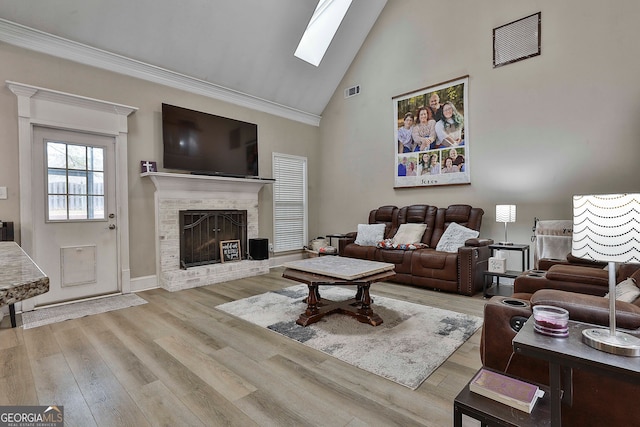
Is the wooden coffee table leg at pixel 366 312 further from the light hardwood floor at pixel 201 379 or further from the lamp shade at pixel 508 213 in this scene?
the lamp shade at pixel 508 213

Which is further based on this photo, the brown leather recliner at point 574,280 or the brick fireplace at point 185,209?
the brick fireplace at point 185,209

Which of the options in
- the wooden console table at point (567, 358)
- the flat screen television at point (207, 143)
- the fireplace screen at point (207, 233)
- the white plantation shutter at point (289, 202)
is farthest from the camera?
the white plantation shutter at point (289, 202)

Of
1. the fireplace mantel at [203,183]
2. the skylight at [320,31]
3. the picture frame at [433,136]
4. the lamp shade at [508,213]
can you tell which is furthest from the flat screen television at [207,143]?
the lamp shade at [508,213]

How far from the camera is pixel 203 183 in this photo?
15.4 feet

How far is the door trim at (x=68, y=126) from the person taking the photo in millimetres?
3312

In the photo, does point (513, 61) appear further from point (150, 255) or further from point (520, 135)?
point (150, 255)

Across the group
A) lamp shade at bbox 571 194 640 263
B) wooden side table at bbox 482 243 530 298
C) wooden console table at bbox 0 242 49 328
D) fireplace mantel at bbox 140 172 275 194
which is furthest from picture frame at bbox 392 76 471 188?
wooden console table at bbox 0 242 49 328

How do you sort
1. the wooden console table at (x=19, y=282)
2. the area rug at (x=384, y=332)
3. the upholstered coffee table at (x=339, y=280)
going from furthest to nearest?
the upholstered coffee table at (x=339, y=280)
the area rug at (x=384, y=332)
the wooden console table at (x=19, y=282)

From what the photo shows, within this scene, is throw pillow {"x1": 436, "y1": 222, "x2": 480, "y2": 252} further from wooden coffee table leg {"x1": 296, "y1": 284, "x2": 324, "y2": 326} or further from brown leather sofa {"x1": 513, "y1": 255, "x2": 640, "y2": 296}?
wooden coffee table leg {"x1": 296, "y1": 284, "x2": 324, "y2": 326}

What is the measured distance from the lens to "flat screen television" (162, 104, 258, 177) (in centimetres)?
437

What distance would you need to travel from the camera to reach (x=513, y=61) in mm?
4176

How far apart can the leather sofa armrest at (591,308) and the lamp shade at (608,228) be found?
0.41 meters

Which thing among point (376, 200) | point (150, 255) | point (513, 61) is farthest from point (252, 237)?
point (513, 61)

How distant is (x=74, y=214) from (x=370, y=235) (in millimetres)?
4021
